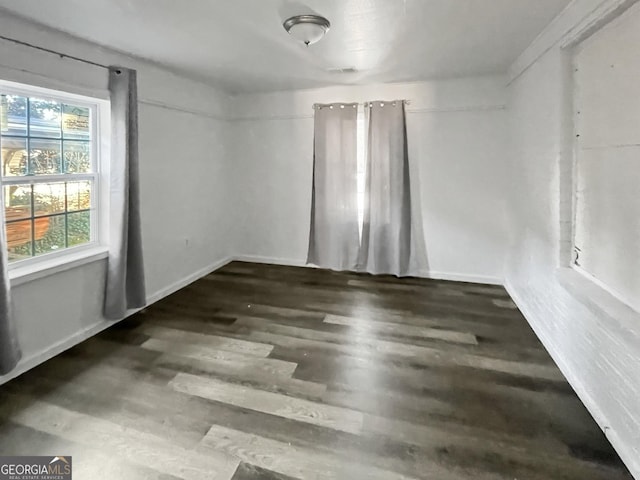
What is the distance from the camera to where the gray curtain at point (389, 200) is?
4.34 meters

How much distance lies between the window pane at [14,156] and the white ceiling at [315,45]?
802mm

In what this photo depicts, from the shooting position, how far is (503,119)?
4074 mm

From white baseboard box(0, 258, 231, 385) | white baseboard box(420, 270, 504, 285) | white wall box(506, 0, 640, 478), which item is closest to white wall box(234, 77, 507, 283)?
white baseboard box(420, 270, 504, 285)

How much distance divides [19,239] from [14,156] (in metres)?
0.58

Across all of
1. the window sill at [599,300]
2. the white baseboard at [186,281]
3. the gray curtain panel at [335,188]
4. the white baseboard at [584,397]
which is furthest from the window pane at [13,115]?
the white baseboard at [584,397]

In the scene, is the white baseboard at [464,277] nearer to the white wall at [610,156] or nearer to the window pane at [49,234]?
the white wall at [610,156]

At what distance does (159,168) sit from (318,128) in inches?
77.5

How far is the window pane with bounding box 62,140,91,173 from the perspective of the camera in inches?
114

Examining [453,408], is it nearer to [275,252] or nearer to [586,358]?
[586,358]

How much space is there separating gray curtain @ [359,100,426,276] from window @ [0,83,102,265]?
9.39 feet

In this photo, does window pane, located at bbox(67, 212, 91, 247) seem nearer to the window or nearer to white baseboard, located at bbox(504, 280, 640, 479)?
the window

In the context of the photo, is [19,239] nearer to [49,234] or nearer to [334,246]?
[49,234]

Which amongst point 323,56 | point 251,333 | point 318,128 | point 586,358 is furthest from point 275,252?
point 586,358

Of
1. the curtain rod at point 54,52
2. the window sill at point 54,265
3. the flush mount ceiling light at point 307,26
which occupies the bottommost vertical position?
the window sill at point 54,265
